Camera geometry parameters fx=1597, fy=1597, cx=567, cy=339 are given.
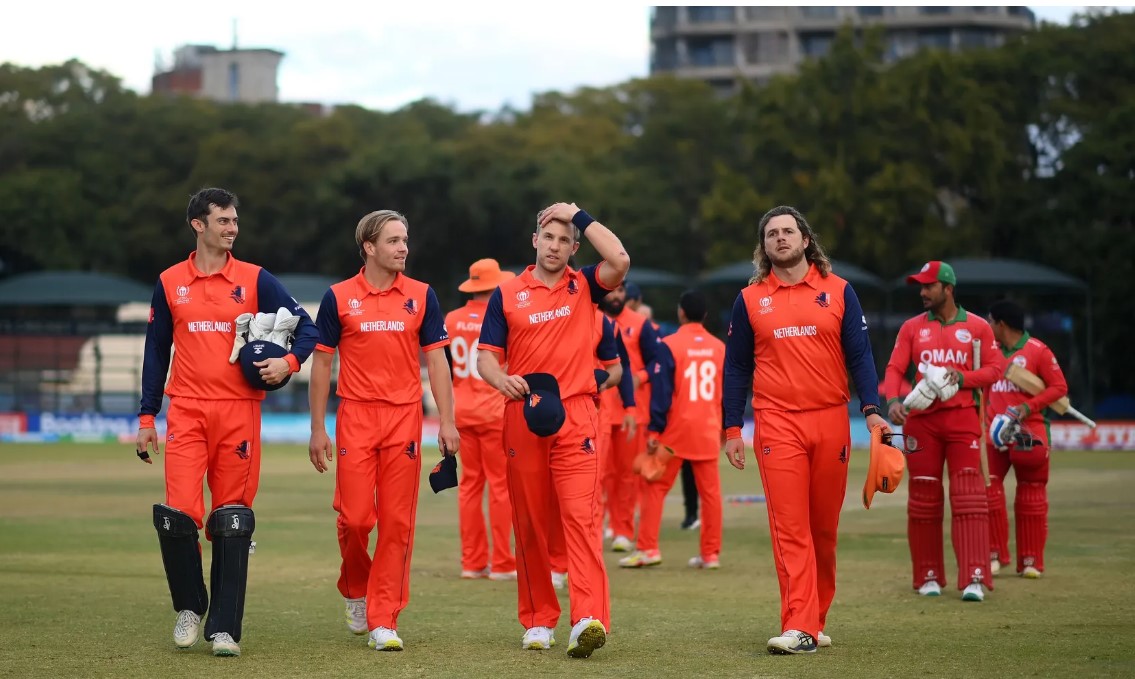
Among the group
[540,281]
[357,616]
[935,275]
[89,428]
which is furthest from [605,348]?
[89,428]

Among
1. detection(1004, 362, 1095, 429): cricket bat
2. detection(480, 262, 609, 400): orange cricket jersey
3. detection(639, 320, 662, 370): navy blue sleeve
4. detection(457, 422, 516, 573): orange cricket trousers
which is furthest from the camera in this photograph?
detection(639, 320, 662, 370): navy blue sleeve

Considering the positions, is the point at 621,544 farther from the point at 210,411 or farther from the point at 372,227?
the point at 210,411

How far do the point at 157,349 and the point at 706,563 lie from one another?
582 cm

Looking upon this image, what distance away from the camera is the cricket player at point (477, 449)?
12125 millimetres

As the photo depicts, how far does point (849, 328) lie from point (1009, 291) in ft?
104

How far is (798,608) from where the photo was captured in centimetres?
844

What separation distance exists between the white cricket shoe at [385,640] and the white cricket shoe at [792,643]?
6.51 ft

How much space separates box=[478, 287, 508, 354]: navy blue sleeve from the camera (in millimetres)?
8570

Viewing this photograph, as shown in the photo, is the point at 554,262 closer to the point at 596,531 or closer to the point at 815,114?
the point at 596,531

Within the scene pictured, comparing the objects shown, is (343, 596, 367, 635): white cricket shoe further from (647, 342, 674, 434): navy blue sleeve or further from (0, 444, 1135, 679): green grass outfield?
(647, 342, 674, 434): navy blue sleeve

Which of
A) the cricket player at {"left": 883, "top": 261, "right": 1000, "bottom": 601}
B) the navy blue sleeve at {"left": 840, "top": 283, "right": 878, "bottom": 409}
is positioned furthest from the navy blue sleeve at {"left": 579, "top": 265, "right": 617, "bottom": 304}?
the cricket player at {"left": 883, "top": 261, "right": 1000, "bottom": 601}

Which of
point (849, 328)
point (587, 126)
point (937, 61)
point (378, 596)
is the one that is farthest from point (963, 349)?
point (587, 126)

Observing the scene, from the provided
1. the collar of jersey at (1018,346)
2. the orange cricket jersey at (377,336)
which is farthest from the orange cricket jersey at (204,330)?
the collar of jersey at (1018,346)

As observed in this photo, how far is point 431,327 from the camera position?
898 cm
